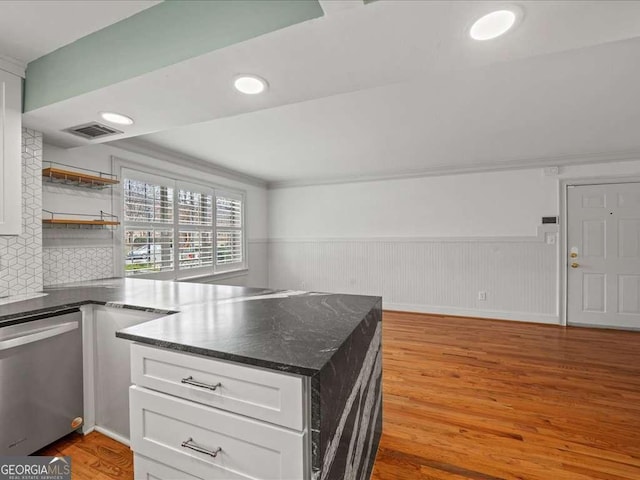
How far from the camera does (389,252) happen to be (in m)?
4.83

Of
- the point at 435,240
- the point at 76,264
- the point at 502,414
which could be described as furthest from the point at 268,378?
the point at 435,240

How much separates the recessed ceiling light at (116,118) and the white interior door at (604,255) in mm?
5106

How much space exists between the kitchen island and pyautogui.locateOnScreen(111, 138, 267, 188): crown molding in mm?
2154

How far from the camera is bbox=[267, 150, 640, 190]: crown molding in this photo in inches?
Result: 145

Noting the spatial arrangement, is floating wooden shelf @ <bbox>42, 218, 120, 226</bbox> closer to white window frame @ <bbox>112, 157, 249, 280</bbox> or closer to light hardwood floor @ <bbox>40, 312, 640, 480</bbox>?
white window frame @ <bbox>112, 157, 249, 280</bbox>

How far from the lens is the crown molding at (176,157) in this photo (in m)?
3.09

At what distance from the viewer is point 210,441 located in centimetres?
92

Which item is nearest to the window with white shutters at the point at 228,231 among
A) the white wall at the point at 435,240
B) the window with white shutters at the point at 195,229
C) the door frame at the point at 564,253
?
the window with white shutters at the point at 195,229

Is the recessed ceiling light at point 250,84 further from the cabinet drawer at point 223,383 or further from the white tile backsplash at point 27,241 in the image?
the white tile backsplash at point 27,241

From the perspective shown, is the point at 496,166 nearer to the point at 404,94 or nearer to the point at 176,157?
the point at 404,94

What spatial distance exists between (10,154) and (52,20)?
881 mm

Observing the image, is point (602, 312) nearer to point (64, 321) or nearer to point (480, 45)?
point (480, 45)

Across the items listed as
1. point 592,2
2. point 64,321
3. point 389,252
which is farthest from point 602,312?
point 64,321

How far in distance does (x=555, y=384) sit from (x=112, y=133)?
4.09 metres
